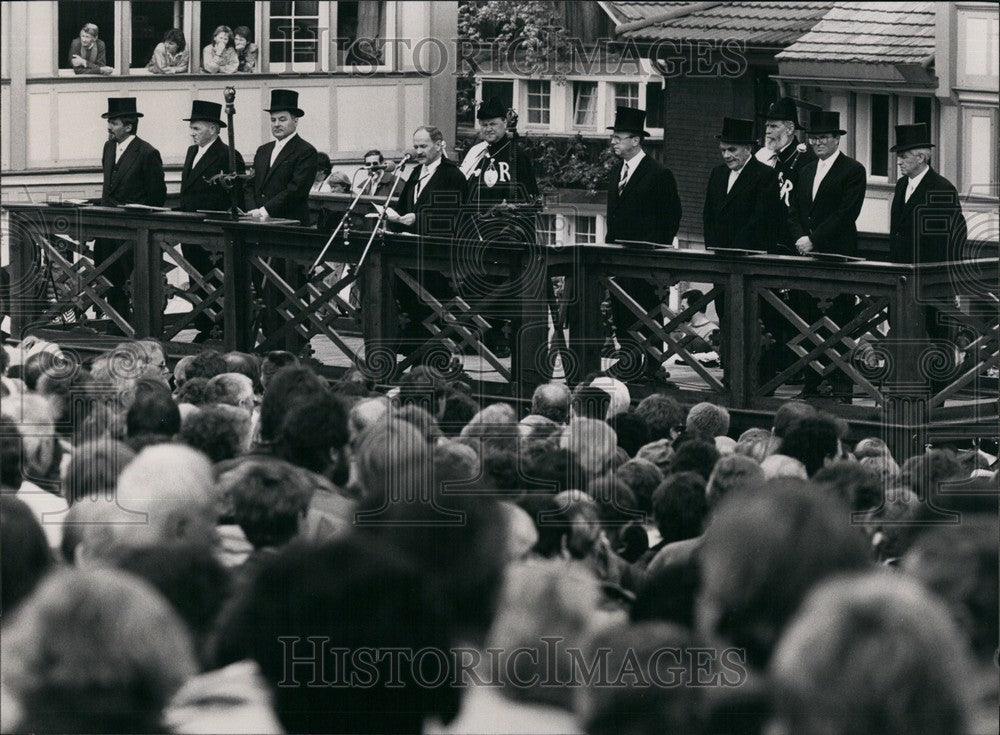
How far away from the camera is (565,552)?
6.35m

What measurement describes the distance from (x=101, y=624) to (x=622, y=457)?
4101mm

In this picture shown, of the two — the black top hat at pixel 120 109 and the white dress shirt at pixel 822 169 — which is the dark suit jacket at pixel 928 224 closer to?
the white dress shirt at pixel 822 169

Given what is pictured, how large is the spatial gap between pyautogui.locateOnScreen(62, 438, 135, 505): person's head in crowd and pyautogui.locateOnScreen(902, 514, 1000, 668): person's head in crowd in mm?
2793

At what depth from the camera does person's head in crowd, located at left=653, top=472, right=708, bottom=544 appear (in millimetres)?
6762

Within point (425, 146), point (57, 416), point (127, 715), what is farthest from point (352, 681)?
point (425, 146)

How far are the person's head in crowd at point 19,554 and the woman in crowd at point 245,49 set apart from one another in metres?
19.6

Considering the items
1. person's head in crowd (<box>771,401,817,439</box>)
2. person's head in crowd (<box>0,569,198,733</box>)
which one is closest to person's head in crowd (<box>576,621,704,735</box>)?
person's head in crowd (<box>0,569,198,733</box>)

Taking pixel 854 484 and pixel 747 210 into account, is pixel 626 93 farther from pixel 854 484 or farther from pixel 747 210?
pixel 854 484

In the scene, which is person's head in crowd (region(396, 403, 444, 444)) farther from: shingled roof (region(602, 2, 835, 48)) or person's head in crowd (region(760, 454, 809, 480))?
shingled roof (region(602, 2, 835, 48))

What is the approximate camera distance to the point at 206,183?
14492 millimetres

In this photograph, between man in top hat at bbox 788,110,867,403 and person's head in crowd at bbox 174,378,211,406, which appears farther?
man in top hat at bbox 788,110,867,403

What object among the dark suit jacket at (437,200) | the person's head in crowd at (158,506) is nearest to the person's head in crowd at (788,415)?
the person's head in crowd at (158,506)

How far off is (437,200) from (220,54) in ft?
40.6

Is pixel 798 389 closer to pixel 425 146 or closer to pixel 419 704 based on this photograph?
pixel 425 146
